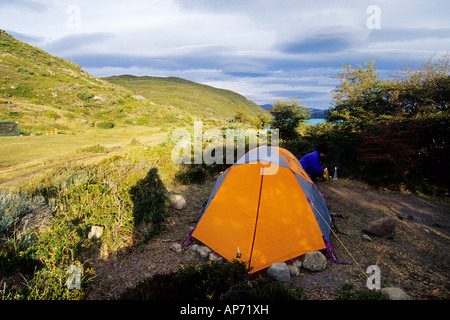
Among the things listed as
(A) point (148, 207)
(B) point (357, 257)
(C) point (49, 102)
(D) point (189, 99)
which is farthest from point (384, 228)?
(D) point (189, 99)

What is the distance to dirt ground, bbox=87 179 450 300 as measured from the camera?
10.9ft

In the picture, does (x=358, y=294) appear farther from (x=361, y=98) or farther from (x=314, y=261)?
(x=361, y=98)

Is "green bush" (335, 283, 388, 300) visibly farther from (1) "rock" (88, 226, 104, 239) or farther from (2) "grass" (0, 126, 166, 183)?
(2) "grass" (0, 126, 166, 183)

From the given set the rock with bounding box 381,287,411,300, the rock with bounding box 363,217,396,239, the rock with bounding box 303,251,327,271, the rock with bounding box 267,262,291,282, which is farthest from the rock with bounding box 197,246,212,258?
the rock with bounding box 363,217,396,239

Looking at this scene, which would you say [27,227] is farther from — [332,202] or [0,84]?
[0,84]

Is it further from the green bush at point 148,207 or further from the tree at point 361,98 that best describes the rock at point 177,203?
the tree at point 361,98

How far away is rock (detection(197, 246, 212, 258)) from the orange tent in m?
0.10

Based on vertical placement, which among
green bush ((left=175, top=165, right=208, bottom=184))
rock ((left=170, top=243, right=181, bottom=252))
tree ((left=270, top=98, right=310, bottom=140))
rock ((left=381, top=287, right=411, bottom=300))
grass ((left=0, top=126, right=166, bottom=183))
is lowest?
rock ((left=170, top=243, right=181, bottom=252))

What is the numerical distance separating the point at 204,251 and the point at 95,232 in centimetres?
236

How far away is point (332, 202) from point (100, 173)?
746cm

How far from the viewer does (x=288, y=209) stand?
418cm

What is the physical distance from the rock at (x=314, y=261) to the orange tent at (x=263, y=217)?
168mm
